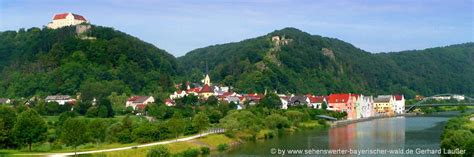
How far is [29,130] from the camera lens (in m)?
31.0

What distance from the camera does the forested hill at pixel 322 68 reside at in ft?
350

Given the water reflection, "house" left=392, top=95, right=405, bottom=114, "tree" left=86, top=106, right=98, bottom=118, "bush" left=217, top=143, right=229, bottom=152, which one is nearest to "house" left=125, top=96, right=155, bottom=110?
"tree" left=86, top=106, right=98, bottom=118

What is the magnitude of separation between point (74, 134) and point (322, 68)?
9790 centimetres

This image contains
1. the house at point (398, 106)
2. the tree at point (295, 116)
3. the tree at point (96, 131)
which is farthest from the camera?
the house at point (398, 106)

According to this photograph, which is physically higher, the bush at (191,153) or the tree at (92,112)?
the tree at (92,112)

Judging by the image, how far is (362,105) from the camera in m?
84.1

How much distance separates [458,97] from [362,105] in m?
47.1

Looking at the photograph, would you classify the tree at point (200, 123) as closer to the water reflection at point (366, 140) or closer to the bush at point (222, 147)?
the bush at point (222, 147)

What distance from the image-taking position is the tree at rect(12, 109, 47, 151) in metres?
30.9

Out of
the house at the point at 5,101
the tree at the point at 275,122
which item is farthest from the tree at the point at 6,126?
the house at the point at 5,101

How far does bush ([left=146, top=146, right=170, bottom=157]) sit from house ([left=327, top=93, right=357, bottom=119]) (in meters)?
49.9

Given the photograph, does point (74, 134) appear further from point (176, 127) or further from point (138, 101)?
point (138, 101)

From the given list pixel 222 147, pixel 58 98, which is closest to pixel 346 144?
pixel 222 147

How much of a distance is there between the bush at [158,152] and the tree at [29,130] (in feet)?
20.7
